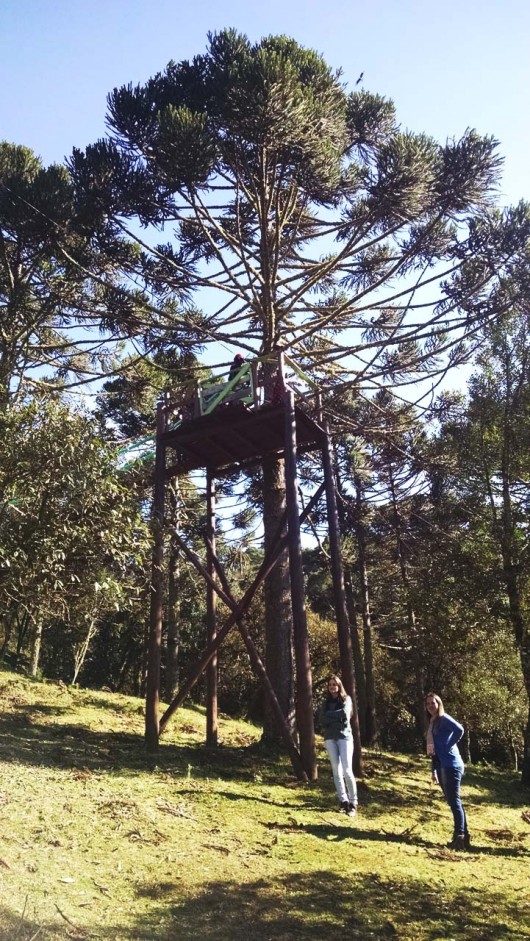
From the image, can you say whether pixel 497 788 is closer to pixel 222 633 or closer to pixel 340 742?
pixel 222 633

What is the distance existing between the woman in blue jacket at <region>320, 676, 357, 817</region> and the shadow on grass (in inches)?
78.9

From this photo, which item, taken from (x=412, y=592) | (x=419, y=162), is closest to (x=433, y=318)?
(x=419, y=162)

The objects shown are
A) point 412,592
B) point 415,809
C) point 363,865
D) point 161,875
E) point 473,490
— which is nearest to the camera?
point 161,875

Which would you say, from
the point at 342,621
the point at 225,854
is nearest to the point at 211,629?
the point at 342,621

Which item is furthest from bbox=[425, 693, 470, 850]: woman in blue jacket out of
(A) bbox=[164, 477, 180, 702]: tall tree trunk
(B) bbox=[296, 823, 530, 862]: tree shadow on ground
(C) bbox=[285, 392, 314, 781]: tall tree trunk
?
(A) bbox=[164, 477, 180, 702]: tall tree trunk

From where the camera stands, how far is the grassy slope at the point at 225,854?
3.86 meters

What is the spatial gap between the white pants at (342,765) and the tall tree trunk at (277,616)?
10.1 ft

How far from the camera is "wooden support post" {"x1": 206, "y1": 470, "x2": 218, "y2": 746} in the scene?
10.9m

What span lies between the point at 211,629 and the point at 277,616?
1.43 m

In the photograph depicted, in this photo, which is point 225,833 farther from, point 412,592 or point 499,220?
point 499,220

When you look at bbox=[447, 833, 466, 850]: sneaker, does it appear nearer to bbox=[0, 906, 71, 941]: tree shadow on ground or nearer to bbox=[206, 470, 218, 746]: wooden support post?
bbox=[0, 906, 71, 941]: tree shadow on ground

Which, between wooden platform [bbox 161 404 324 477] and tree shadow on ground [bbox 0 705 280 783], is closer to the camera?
tree shadow on ground [bbox 0 705 280 783]

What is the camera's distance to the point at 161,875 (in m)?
4.55

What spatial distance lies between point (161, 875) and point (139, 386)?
1227 cm
